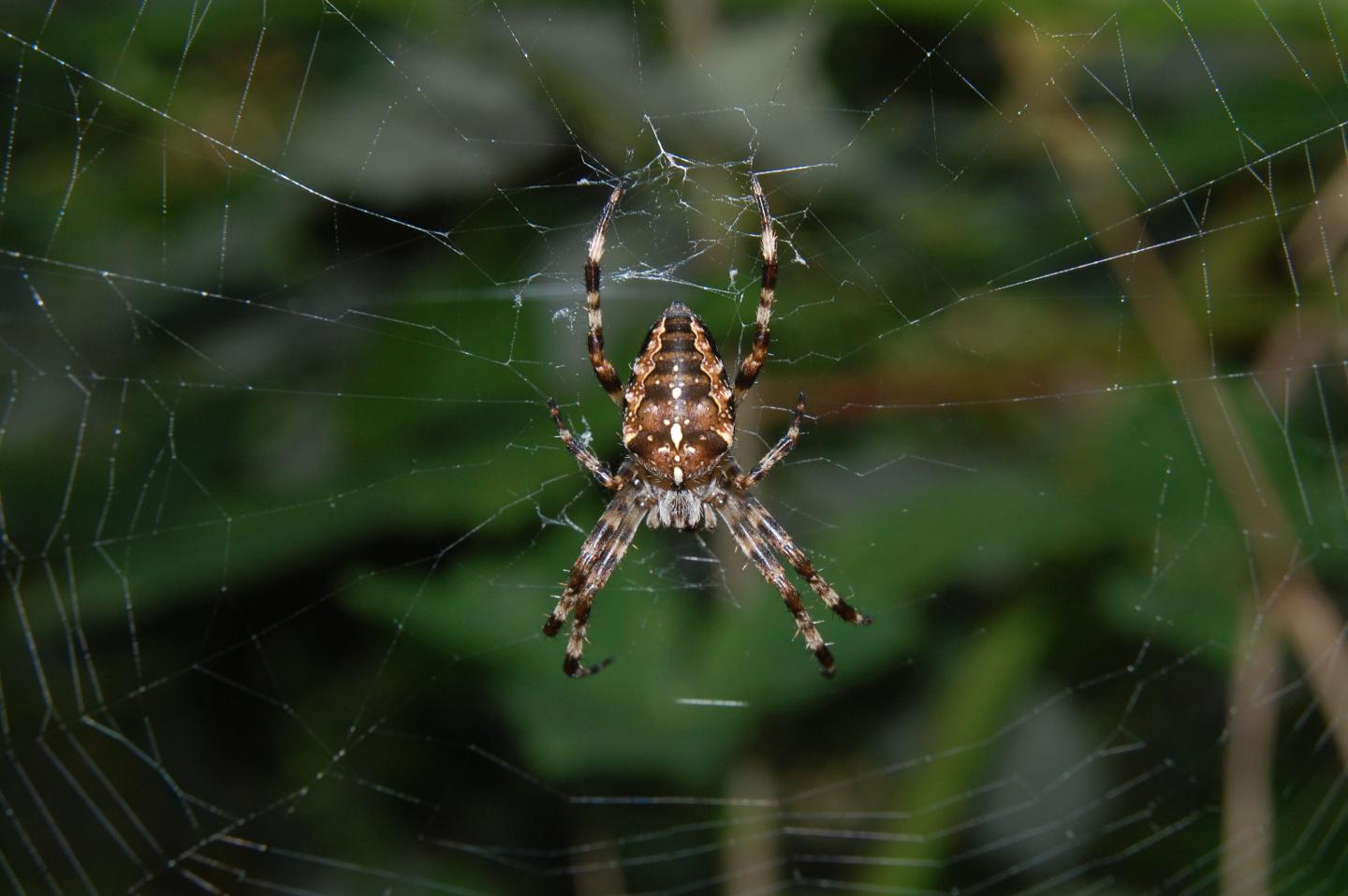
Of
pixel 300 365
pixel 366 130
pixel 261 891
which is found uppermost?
pixel 366 130

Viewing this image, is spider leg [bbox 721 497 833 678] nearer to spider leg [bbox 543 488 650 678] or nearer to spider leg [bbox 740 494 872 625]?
spider leg [bbox 740 494 872 625]

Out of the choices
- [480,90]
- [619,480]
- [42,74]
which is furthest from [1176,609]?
[42,74]

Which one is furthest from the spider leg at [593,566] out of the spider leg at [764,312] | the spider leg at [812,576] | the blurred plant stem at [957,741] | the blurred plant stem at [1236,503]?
the blurred plant stem at [1236,503]

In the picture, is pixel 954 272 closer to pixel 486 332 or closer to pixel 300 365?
pixel 486 332

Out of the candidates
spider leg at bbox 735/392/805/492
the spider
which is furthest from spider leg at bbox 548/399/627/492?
spider leg at bbox 735/392/805/492

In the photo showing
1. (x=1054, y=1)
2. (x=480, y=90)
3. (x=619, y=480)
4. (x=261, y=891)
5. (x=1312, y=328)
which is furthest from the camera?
(x=261, y=891)

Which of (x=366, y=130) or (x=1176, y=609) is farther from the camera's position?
(x=366, y=130)
